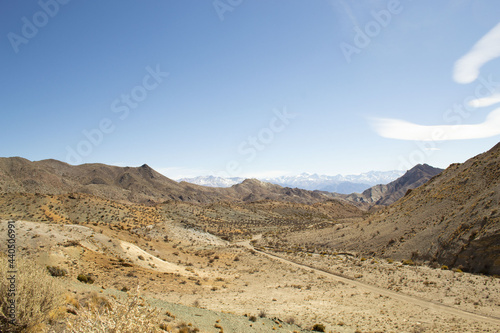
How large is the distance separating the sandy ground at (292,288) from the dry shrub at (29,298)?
639 cm

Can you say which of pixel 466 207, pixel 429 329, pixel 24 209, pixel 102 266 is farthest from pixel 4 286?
pixel 24 209

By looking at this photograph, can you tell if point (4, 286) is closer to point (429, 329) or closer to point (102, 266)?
point (102, 266)

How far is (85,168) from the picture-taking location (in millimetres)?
171000

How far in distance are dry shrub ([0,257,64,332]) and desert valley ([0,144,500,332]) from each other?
4 centimetres

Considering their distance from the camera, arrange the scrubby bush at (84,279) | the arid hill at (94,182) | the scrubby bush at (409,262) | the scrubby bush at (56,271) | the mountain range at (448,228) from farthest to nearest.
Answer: the arid hill at (94,182) < the scrubby bush at (409,262) < the mountain range at (448,228) < the scrubby bush at (84,279) < the scrubby bush at (56,271)

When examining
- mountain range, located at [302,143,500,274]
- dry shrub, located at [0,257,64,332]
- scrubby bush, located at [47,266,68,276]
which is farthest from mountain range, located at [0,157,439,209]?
mountain range, located at [302,143,500,274]

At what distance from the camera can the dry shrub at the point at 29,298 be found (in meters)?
6.81

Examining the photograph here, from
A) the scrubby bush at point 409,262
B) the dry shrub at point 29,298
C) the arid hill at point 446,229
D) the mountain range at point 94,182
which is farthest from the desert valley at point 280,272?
the mountain range at point 94,182

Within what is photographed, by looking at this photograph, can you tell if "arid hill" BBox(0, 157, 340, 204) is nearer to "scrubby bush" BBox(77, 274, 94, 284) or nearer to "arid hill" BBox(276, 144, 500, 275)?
"scrubby bush" BBox(77, 274, 94, 284)

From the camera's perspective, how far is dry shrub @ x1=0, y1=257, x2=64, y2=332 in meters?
6.81

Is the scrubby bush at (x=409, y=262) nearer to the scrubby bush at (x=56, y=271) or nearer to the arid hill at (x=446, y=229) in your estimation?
the arid hill at (x=446, y=229)

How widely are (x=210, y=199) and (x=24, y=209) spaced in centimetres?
15089

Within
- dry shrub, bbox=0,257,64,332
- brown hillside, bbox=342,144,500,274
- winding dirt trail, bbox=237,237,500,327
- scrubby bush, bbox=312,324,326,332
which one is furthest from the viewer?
brown hillside, bbox=342,144,500,274

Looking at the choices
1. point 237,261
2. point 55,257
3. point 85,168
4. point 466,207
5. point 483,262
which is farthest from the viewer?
point 85,168
